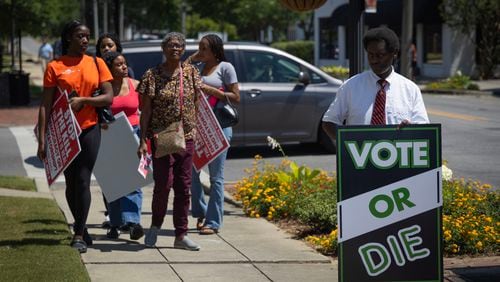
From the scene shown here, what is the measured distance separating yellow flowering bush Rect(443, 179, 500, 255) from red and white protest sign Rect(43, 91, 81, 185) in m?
2.99

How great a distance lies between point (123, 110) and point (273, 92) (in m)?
6.19

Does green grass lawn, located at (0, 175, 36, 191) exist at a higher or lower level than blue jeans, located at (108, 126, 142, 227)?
lower

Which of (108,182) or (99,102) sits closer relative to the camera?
(99,102)

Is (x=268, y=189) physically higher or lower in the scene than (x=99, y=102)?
lower

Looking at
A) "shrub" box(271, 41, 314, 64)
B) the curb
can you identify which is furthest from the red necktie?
"shrub" box(271, 41, 314, 64)

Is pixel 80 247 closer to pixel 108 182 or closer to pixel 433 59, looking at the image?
pixel 108 182

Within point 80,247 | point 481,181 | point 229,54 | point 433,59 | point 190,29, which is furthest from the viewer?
point 190,29

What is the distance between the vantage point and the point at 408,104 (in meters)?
5.66

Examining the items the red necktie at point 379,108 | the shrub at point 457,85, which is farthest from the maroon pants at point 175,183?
the shrub at point 457,85

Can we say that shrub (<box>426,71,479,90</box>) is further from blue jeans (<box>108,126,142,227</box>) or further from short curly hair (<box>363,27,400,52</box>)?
short curly hair (<box>363,27,400,52</box>)

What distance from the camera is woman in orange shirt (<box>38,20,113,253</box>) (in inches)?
296

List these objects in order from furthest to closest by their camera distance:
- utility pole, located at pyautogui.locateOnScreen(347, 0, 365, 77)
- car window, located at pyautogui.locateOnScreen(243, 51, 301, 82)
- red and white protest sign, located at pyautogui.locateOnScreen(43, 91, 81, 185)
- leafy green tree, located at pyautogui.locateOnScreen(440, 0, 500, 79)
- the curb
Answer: leafy green tree, located at pyautogui.locateOnScreen(440, 0, 500, 79) → the curb → car window, located at pyautogui.locateOnScreen(243, 51, 301, 82) → utility pole, located at pyautogui.locateOnScreen(347, 0, 365, 77) → red and white protest sign, located at pyautogui.locateOnScreen(43, 91, 81, 185)

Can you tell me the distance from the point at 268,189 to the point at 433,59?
113 feet

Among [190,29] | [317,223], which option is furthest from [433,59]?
[317,223]
